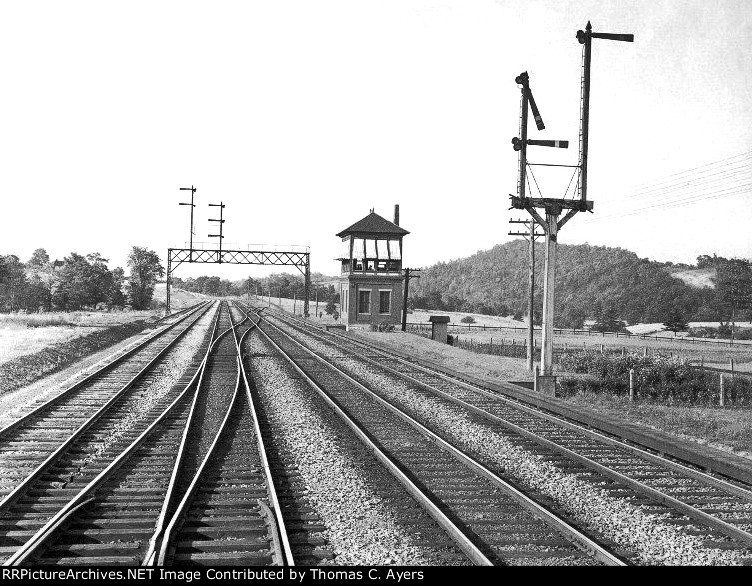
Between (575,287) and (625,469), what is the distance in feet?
458

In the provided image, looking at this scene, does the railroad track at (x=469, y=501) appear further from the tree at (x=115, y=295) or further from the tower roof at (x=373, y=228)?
the tree at (x=115, y=295)

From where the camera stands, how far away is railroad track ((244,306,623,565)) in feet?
20.2

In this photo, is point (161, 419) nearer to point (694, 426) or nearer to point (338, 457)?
point (338, 457)

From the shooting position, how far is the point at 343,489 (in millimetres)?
8133

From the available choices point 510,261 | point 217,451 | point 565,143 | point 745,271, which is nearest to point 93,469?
point 217,451

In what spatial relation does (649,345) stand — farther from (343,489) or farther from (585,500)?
Answer: (343,489)

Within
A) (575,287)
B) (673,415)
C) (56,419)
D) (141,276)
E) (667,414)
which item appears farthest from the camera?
(575,287)

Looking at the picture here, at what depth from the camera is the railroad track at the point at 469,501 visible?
6.16 metres

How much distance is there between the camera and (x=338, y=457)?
976 cm

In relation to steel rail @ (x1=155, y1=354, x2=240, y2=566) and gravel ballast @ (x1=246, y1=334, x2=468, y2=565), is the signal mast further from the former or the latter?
steel rail @ (x1=155, y1=354, x2=240, y2=566)

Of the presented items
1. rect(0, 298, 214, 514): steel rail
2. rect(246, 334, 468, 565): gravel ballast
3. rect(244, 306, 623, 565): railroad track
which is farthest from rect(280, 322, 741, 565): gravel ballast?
rect(0, 298, 214, 514): steel rail

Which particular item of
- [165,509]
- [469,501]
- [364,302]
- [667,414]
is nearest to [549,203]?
[667,414]

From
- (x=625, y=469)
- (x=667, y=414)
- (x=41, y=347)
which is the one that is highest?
(x=41, y=347)

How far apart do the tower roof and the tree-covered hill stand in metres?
33.1
